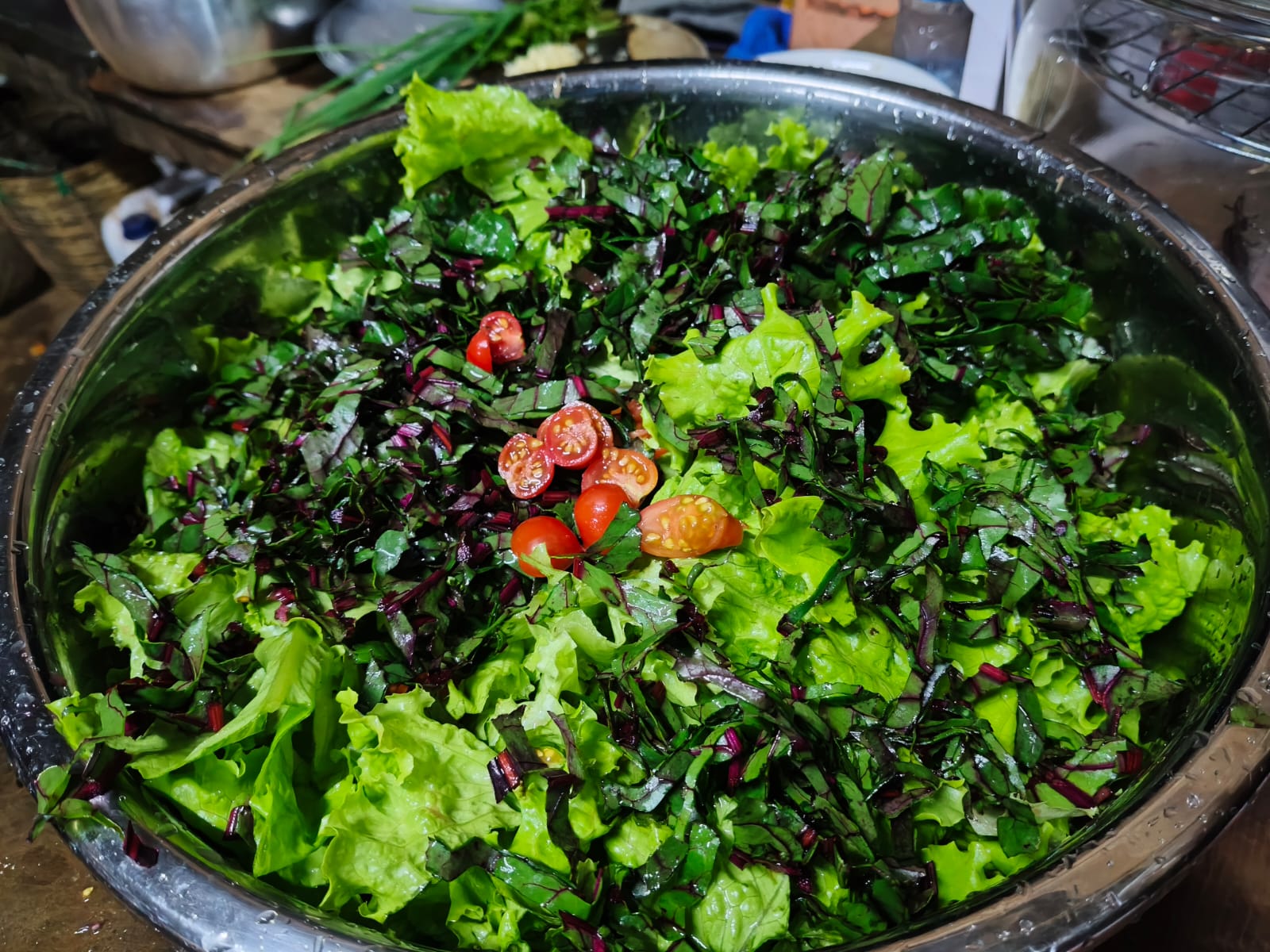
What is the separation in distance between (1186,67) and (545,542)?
6.34ft

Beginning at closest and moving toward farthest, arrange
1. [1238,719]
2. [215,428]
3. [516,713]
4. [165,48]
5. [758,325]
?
[1238,719] → [516,713] → [758,325] → [215,428] → [165,48]

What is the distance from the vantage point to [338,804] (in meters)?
1.25

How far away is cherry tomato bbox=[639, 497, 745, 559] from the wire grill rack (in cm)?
150

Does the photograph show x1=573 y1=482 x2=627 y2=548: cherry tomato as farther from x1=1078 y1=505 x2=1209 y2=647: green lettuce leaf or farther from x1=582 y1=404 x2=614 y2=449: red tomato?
x1=1078 y1=505 x2=1209 y2=647: green lettuce leaf

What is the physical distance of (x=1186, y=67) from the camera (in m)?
A: 2.11

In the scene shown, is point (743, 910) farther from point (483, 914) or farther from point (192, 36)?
point (192, 36)

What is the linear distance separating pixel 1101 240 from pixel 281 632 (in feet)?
5.81

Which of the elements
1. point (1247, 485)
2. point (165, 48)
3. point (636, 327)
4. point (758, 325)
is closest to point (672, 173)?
point (636, 327)

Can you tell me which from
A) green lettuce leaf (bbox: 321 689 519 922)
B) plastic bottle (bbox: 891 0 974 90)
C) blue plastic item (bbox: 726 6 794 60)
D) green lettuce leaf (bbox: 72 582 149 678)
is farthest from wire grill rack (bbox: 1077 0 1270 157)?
green lettuce leaf (bbox: 72 582 149 678)

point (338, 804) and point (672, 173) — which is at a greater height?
point (672, 173)

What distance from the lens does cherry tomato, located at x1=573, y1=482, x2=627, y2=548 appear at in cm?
150

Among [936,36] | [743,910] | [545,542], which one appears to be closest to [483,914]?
[743,910]

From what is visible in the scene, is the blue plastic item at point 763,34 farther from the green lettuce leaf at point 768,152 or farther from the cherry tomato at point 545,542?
the cherry tomato at point 545,542

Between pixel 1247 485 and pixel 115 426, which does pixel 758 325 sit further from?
pixel 115 426
